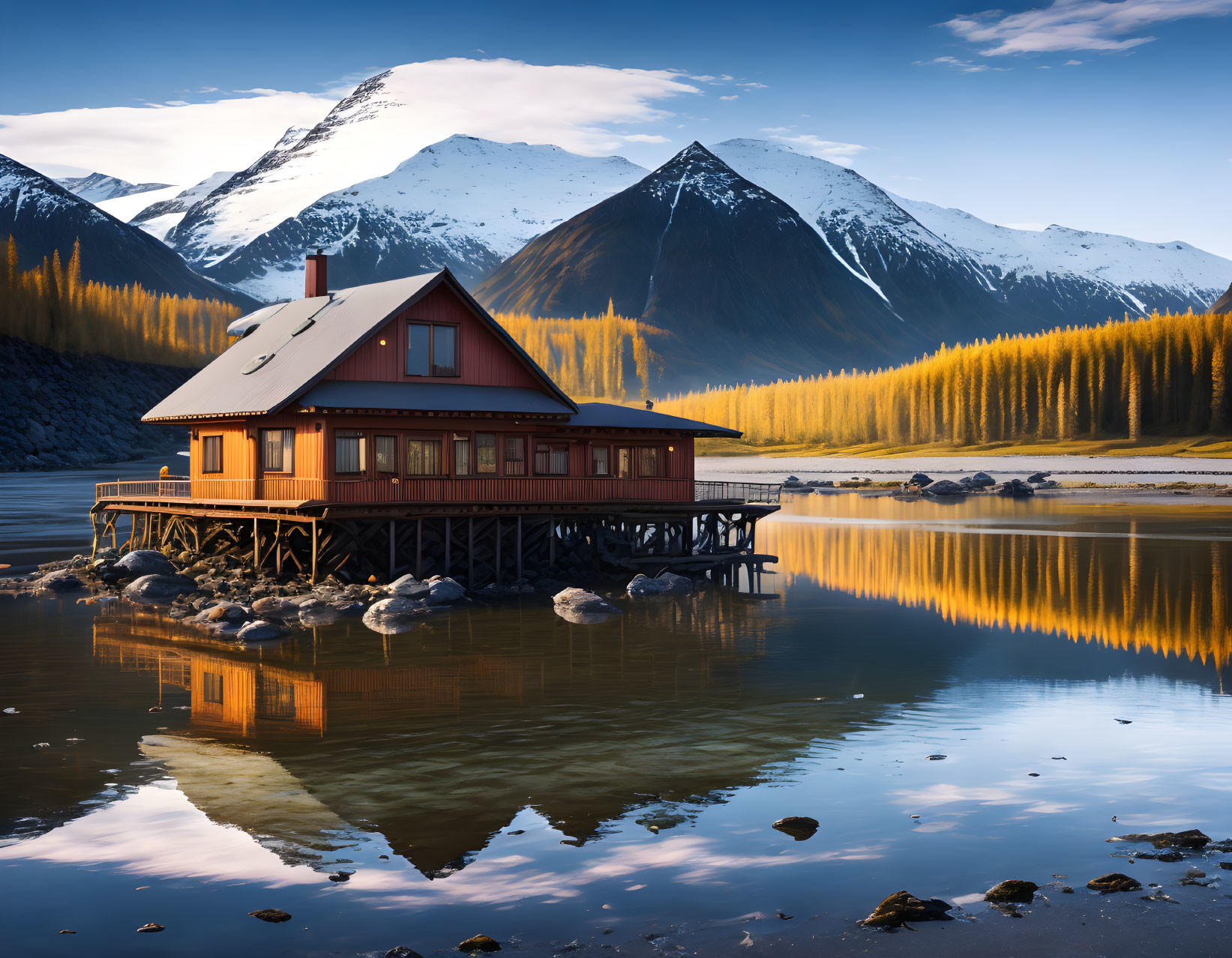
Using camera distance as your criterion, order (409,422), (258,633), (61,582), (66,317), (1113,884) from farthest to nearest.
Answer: (66,317) → (409,422) → (61,582) → (258,633) → (1113,884)

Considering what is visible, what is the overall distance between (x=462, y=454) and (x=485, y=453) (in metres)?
1.05

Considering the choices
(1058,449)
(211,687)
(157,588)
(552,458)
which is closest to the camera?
(211,687)

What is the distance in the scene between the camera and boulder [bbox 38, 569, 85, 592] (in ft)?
136

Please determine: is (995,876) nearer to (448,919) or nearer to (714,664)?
(448,919)

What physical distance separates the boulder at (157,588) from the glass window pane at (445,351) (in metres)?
12.0

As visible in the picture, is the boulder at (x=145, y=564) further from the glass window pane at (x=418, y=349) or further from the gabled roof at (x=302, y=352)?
the glass window pane at (x=418, y=349)

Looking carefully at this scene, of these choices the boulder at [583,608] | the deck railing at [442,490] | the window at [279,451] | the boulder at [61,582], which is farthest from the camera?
the window at [279,451]

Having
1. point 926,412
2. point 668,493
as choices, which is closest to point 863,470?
point 926,412

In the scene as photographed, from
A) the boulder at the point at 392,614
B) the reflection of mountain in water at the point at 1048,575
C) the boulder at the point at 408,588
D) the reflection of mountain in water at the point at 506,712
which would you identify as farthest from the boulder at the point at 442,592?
the reflection of mountain in water at the point at 1048,575

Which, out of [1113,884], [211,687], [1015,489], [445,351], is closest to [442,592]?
[445,351]

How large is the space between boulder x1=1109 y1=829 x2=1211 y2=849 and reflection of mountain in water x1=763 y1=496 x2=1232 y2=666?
1621 cm

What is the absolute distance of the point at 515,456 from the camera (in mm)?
45938

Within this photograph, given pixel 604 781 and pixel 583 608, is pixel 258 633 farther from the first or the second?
pixel 604 781

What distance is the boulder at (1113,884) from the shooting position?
1333 centimetres
